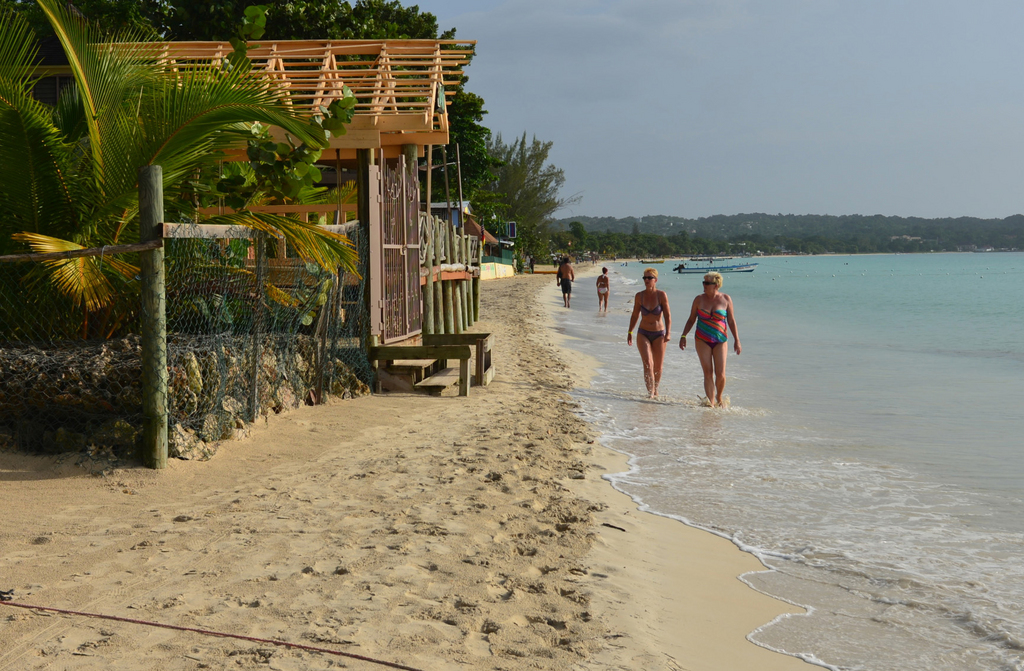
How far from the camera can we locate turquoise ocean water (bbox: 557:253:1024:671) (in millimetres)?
3818

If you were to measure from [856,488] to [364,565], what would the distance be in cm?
424

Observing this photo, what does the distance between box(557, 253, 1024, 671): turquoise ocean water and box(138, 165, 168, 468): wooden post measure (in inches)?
136

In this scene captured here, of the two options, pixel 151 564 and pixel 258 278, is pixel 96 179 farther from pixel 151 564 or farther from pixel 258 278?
pixel 151 564

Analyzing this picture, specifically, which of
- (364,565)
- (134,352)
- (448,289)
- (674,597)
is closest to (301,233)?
(134,352)

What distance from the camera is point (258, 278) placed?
21.0 feet

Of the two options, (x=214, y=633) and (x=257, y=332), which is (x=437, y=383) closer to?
(x=257, y=332)

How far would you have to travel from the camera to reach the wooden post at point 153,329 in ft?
16.9

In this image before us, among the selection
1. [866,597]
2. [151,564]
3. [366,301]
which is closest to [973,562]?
[866,597]

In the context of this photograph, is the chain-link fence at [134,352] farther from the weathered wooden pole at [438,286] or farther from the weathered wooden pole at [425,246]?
the weathered wooden pole at [438,286]

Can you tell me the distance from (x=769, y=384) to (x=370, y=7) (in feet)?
57.6

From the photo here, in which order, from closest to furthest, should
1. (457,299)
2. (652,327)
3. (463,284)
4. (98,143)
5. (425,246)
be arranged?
(98,143) < (652,327) < (425,246) < (457,299) < (463,284)

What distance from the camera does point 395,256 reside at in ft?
30.5

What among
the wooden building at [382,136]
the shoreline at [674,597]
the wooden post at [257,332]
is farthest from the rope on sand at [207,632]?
the wooden building at [382,136]

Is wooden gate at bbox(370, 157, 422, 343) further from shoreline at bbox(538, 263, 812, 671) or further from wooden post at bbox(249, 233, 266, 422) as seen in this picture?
shoreline at bbox(538, 263, 812, 671)
